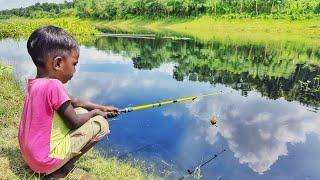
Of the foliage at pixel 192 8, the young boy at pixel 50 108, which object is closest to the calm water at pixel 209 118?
the young boy at pixel 50 108

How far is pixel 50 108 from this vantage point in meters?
5.21

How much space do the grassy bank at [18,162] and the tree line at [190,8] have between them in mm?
75896

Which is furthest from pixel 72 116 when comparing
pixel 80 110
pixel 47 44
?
pixel 47 44

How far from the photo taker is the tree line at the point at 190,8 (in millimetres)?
86188

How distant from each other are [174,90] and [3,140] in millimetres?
9821

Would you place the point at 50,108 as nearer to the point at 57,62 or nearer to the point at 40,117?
the point at 40,117

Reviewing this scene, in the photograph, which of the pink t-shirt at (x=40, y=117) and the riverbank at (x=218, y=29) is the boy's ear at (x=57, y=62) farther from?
the riverbank at (x=218, y=29)

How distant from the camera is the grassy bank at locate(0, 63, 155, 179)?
5.99 m

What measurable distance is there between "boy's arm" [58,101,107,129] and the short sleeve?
0.18 ft

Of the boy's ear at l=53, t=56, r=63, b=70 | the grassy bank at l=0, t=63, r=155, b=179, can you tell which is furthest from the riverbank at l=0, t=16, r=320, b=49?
the boy's ear at l=53, t=56, r=63, b=70

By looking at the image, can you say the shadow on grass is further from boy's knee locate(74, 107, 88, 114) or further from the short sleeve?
the short sleeve

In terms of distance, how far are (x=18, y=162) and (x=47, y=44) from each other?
6.80 feet

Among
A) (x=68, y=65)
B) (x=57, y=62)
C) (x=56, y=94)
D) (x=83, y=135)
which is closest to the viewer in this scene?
(x=56, y=94)

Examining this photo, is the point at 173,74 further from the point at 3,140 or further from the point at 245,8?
the point at 245,8
